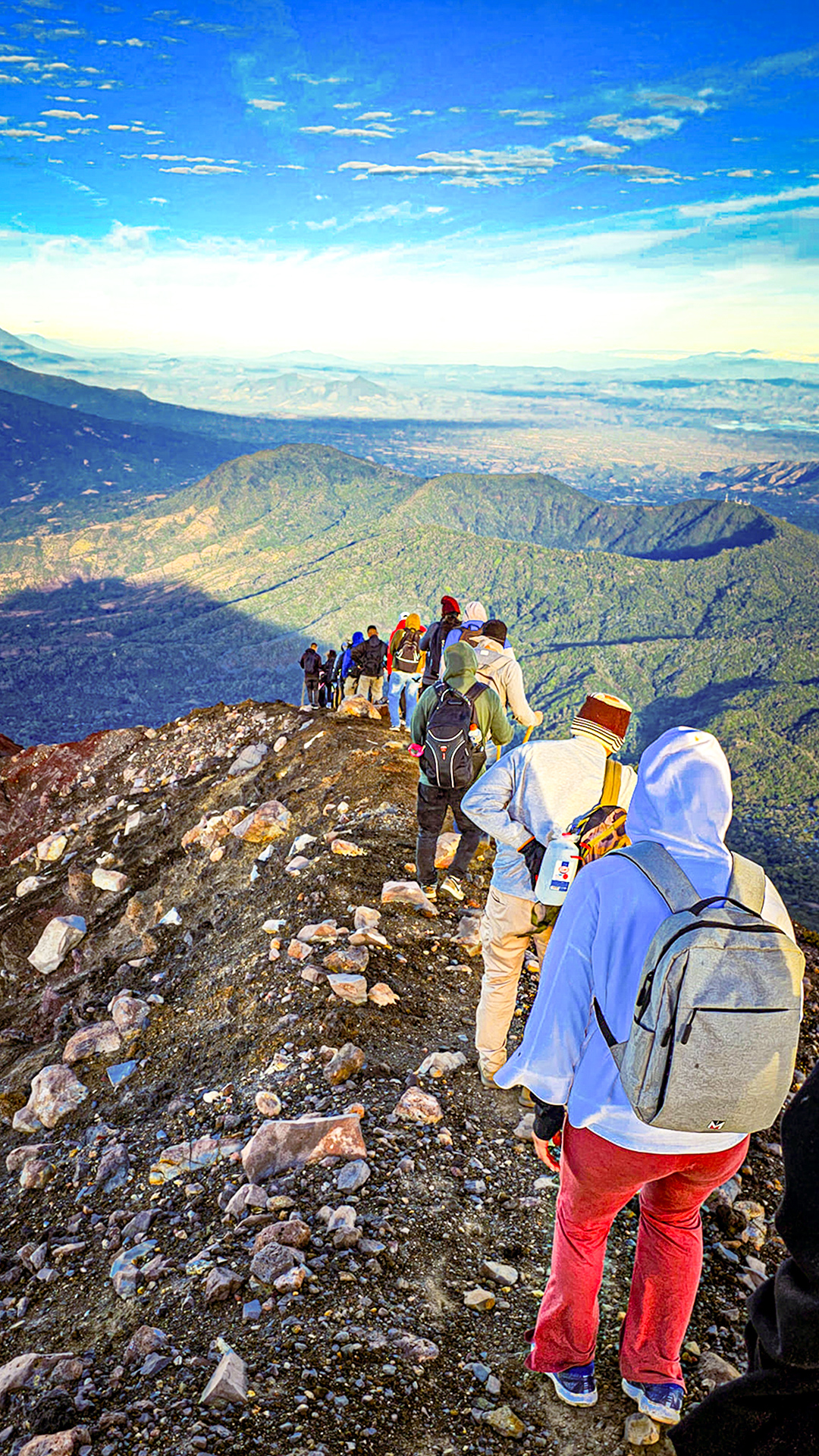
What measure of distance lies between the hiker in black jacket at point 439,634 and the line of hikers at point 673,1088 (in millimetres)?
7186

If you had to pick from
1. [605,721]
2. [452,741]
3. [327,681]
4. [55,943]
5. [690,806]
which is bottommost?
[55,943]

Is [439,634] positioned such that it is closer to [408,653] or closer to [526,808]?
[408,653]

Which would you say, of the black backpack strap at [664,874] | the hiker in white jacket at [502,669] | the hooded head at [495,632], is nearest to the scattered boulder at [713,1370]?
the black backpack strap at [664,874]

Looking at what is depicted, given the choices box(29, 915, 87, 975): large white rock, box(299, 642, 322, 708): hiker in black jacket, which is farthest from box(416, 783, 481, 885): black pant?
box(299, 642, 322, 708): hiker in black jacket

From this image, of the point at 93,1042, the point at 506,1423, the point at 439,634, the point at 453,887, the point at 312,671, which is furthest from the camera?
the point at 312,671

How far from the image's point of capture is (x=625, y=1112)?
240 centimetres

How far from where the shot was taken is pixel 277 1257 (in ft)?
11.7

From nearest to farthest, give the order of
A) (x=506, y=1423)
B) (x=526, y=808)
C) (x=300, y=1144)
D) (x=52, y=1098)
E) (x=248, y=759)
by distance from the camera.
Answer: (x=506, y=1423) < (x=526, y=808) < (x=300, y=1144) < (x=52, y=1098) < (x=248, y=759)

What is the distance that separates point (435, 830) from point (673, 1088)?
492cm

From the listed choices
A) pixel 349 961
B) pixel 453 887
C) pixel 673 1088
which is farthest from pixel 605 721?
pixel 453 887

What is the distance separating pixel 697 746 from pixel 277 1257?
303cm

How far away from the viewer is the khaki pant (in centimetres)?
453

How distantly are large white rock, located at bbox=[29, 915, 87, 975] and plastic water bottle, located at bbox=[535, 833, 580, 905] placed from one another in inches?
287

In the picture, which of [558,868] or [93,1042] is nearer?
[558,868]
